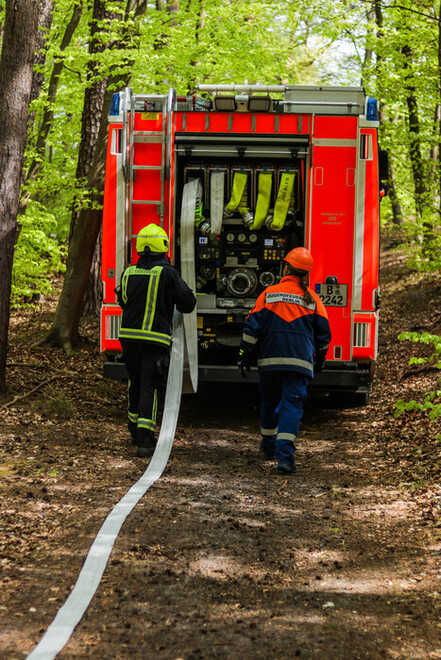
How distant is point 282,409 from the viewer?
628cm

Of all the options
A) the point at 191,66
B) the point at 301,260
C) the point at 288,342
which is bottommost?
the point at 288,342

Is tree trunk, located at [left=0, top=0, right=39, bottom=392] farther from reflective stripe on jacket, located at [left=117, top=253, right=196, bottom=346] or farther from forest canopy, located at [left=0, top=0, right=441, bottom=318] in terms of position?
forest canopy, located at [left=0, top=0, right=441, bottom=318]

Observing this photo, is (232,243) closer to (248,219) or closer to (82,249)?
(248,219)

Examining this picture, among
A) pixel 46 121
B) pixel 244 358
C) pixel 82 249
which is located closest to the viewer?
pixel 244 358

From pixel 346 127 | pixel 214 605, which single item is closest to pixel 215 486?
pixel 214 605

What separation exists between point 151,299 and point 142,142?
1787 millimetres

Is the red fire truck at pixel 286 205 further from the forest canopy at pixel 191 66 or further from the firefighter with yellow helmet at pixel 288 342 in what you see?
the forest canopy at pixel 191 66

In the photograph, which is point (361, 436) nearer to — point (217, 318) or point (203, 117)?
point (217, 318)

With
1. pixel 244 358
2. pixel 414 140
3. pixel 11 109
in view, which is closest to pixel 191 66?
pixel 414 140

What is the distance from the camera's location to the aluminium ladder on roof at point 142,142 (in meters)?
7.42

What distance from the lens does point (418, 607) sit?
139 inches

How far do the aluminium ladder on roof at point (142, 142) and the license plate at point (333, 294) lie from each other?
1701 mm

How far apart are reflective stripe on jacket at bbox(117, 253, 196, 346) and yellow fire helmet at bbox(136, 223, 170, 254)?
0.07 m

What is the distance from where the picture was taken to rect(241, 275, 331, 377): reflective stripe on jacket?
6.30 m
